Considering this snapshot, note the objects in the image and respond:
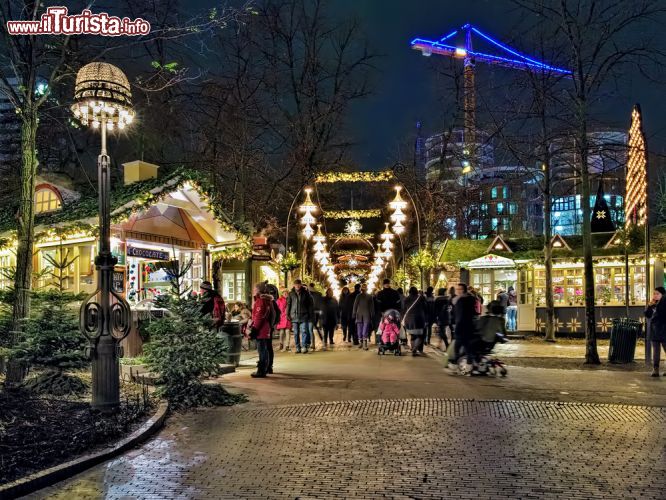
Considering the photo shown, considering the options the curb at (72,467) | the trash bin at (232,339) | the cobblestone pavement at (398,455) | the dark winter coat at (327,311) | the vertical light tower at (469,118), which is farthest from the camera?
the vertical light tower at (469,118)

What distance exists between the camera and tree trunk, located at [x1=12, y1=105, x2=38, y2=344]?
36.3ft

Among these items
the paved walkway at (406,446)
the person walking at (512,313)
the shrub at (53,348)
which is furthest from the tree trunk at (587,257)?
the shrub at (53,348)

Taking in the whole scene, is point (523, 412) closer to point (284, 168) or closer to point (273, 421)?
point (273, 421)

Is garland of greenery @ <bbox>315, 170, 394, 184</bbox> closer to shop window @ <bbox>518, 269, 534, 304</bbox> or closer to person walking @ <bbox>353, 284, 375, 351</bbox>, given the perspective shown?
shop window @ <bbox>518, 269, 534, 304</bbox>

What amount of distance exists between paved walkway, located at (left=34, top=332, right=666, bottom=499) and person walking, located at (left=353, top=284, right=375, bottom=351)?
790 cm

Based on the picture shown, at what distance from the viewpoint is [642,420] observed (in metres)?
8.24

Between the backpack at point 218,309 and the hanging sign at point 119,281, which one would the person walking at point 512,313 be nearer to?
the backpack at point 218,309

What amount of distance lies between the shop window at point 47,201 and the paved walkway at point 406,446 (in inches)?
333

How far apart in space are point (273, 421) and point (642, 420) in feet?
15.7

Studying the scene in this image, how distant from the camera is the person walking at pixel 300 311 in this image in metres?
17.9

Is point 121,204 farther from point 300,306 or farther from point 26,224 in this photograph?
point 300,306

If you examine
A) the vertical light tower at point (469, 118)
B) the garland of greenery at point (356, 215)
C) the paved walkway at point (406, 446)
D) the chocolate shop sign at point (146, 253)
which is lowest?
the paved walkway at point (406, 446)

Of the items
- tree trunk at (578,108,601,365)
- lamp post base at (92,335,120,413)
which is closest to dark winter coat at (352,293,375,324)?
tree trunk at (578,108,601,365)

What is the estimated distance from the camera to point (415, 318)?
16.8 m
